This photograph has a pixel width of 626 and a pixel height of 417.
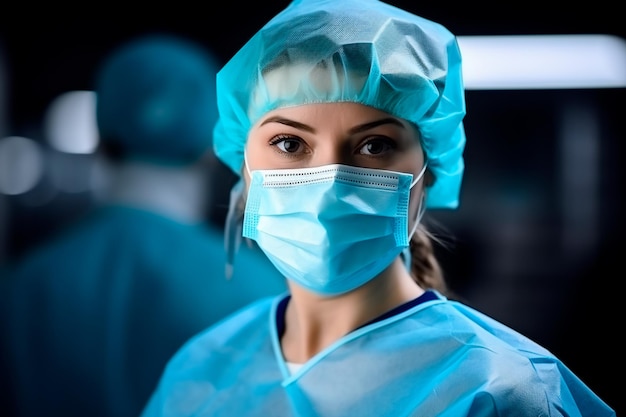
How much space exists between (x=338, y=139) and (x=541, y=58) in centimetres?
175

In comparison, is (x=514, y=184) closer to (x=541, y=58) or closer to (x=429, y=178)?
(x=541, y=58)

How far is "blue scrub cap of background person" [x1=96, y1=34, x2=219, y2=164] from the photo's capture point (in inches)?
70.0

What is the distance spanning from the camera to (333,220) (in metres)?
0.97

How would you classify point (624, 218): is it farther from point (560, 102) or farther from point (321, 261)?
point (321, 261)

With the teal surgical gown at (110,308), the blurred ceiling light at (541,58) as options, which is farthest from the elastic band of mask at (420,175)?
the blurred ceiling light at (541,58)

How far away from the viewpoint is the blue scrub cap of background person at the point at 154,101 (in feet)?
5.83

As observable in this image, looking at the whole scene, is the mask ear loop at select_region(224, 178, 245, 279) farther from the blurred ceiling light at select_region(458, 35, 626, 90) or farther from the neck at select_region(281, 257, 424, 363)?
the blurred ceiling light at select_region(458, 35, 626, 90)

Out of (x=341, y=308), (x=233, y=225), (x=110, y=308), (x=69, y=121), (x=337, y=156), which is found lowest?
(x=110, y=308)

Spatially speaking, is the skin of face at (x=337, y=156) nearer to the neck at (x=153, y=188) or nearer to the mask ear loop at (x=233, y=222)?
the mask ear loop at (x=233, y=222)

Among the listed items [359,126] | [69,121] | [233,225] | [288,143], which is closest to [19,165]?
[69,121]

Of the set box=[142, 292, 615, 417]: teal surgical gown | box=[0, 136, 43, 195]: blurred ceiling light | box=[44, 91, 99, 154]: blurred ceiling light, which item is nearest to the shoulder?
box=[142, 292, 615, 417]: teal surgical gown

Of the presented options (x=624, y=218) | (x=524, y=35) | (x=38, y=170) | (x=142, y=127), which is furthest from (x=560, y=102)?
(x=38, y=170)

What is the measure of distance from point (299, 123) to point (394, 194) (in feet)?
0.57

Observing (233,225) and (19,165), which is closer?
(233,225)
